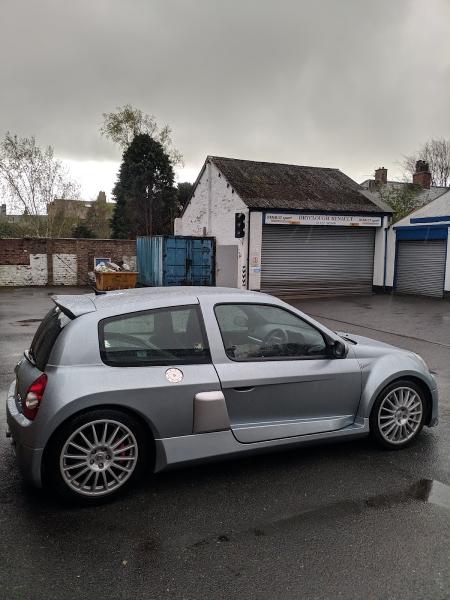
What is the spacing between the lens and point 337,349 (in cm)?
423

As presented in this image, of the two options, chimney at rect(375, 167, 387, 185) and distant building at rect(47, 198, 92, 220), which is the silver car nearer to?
distant building at rect(47, 198, 92, 220)

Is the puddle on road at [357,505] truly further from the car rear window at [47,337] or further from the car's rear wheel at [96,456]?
the car rear window at [47,337]

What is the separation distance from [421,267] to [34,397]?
65.1 ft

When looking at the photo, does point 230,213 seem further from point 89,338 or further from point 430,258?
point 89,338

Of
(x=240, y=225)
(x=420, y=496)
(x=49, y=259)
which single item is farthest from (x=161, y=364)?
(x=49, y=259)

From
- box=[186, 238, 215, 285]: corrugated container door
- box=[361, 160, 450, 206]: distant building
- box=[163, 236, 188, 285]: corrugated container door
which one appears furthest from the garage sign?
box=[361, 160, 450, 206]: distant building

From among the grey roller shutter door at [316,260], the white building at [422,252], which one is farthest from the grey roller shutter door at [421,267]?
the grey roller shutter door at [316,260]

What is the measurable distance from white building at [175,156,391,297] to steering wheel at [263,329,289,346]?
15.8 meters

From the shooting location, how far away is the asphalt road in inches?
103

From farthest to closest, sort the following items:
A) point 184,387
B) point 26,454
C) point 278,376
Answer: point 278,376
point 184,387
point 26,454

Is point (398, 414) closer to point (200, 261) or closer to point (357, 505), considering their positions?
point (357, 505)

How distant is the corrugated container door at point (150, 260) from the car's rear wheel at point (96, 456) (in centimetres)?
1889

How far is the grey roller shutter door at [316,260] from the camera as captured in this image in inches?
813

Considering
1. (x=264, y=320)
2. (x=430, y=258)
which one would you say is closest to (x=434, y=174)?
(x=430, y=258)
